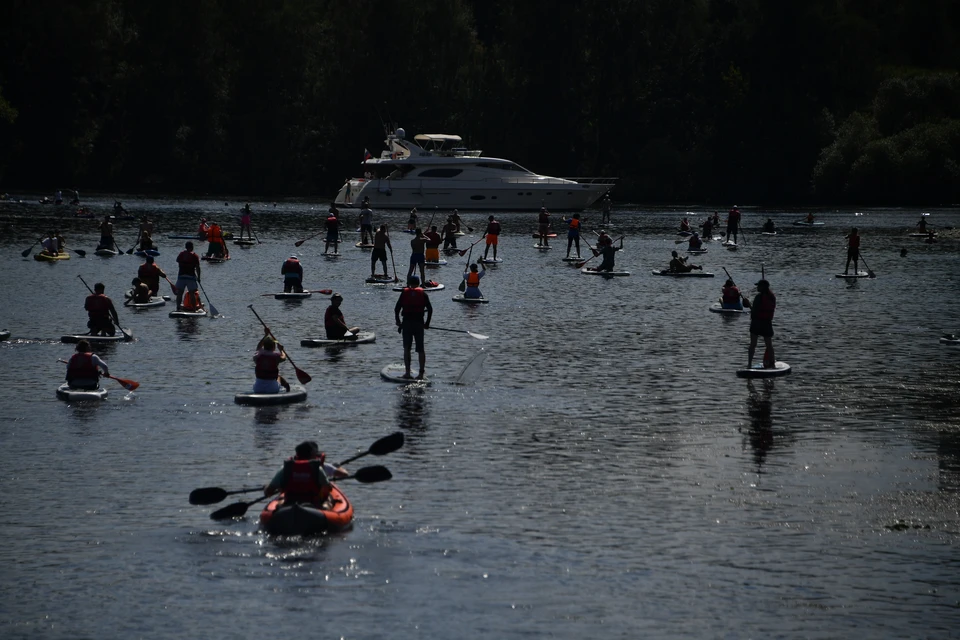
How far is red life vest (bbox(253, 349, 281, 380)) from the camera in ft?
85.5

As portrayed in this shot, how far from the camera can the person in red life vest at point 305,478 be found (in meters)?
18.3

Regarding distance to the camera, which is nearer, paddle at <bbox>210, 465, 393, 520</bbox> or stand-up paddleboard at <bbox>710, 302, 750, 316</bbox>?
paddle at <bbox>210, 465, 393, 520</bbox>

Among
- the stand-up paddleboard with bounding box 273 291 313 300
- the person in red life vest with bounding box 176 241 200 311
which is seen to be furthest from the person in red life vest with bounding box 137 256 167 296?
the stand-up paddleboard with bounding box 273 291 313 300

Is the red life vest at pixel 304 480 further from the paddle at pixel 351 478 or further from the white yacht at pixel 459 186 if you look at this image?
the white yacht at pixel 459 186

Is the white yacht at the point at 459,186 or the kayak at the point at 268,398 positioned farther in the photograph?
the white yacht at the point at 459,186

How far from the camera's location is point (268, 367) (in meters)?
26.4

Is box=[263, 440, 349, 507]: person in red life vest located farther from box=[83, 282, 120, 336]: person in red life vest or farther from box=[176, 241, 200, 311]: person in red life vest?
box=[176, 241, 200, 311]: person in red life vest

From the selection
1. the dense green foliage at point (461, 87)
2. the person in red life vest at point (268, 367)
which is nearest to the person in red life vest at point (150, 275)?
the person in red life vest at point (268, 367)

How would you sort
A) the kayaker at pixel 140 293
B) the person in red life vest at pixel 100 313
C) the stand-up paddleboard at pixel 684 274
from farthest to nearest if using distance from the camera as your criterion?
the stand-up paddleboard at pixel 684 274
the kayaker at pixel 140 293
the person in red life vest at pixel 100 313

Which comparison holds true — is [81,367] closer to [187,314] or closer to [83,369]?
[83,369]

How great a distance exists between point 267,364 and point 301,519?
867 centimetres

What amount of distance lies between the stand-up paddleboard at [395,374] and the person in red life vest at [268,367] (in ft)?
9.08

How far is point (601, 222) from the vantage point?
96125 mm

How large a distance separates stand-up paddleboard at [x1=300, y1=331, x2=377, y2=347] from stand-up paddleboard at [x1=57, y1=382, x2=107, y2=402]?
7745 mm
